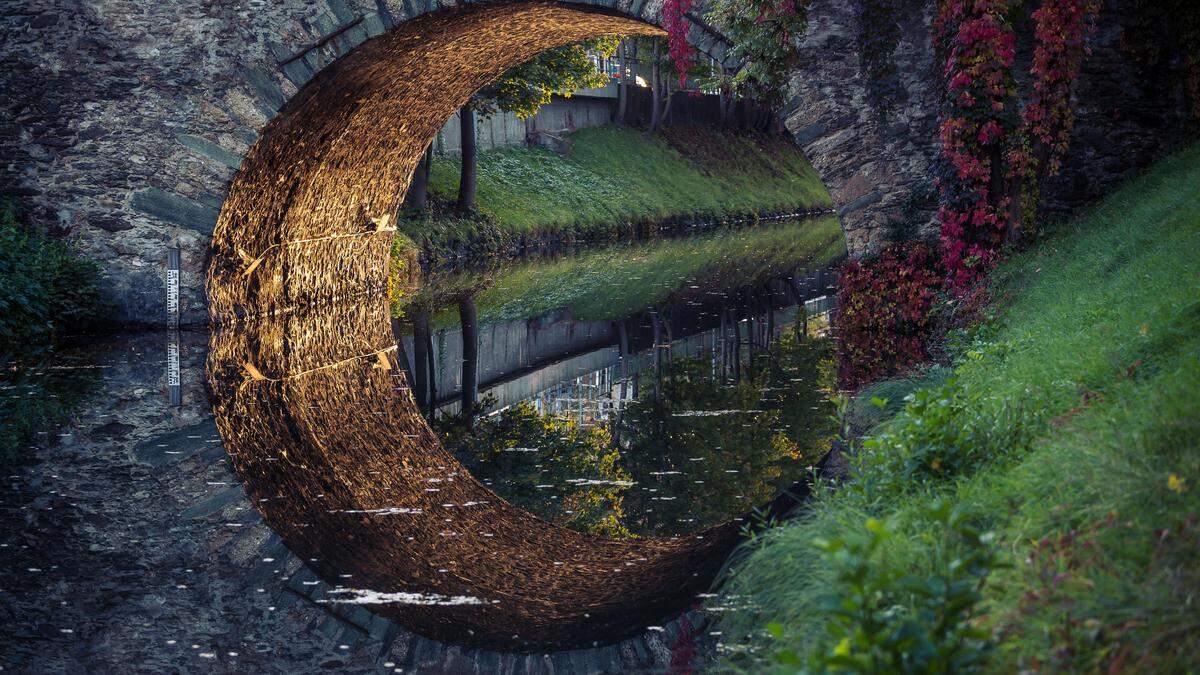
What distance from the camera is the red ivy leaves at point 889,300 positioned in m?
12.2

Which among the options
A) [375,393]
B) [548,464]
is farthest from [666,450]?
[375,393]

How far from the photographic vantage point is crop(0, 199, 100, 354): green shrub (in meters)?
13.0

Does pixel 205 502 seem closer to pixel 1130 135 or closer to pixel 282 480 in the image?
pixel 282 480

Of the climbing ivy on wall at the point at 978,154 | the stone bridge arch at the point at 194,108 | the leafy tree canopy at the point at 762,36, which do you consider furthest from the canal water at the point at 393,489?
the leafy tree canopy at the point at 762,36

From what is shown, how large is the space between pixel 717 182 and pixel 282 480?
109ft

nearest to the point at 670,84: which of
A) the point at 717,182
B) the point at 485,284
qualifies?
the point at 717,182

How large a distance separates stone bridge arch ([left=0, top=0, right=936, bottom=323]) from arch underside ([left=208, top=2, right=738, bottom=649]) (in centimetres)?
33

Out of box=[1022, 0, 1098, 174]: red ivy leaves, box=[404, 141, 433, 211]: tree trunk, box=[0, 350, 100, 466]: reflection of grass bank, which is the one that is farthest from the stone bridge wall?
box=[404, 141, 433, 211]: tree trunk

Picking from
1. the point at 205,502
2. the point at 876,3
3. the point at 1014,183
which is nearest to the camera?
the point at 205,502

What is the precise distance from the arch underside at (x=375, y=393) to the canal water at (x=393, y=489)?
0.03 meters

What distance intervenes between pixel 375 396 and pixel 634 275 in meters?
10.8

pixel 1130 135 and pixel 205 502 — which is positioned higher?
pixel 1130 135

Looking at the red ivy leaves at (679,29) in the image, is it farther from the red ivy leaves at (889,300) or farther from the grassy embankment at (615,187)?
the grassy embankment at (615,187)

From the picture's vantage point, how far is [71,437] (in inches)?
339
